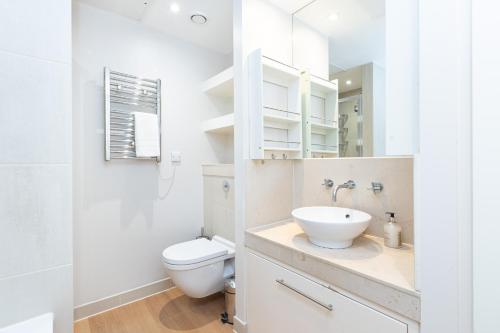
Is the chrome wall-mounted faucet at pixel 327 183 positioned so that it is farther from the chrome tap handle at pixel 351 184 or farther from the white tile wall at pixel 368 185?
the chrome tap handle at pixel 351 184

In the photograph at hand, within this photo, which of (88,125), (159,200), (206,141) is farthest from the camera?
(206,141)

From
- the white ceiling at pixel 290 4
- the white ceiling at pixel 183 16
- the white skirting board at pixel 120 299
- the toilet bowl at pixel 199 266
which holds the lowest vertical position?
the white skirting board at pixel 120 299

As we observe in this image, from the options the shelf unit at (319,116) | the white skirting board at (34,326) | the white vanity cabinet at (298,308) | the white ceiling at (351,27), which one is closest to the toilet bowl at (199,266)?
the white vanity cabinet at (298,308)

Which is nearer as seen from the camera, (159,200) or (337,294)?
(337,294)

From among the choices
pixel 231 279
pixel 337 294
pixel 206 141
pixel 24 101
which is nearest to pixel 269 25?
pixel 206 141

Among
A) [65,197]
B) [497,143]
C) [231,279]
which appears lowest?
[231,279]

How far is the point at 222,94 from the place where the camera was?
240 cm

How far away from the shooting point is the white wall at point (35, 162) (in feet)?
2.62

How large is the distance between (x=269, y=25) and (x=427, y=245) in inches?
61.0

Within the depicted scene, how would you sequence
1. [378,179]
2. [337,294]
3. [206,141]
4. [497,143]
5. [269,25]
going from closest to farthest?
1. [497,143]
2. [337,294]
3. [378,179]
4. [269,25]
5. [206,141]

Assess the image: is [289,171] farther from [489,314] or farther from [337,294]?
[489,314]

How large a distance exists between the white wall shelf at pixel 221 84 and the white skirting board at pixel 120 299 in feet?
5.97

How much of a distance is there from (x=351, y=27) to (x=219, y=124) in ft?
4.02

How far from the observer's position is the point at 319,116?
1672mm
